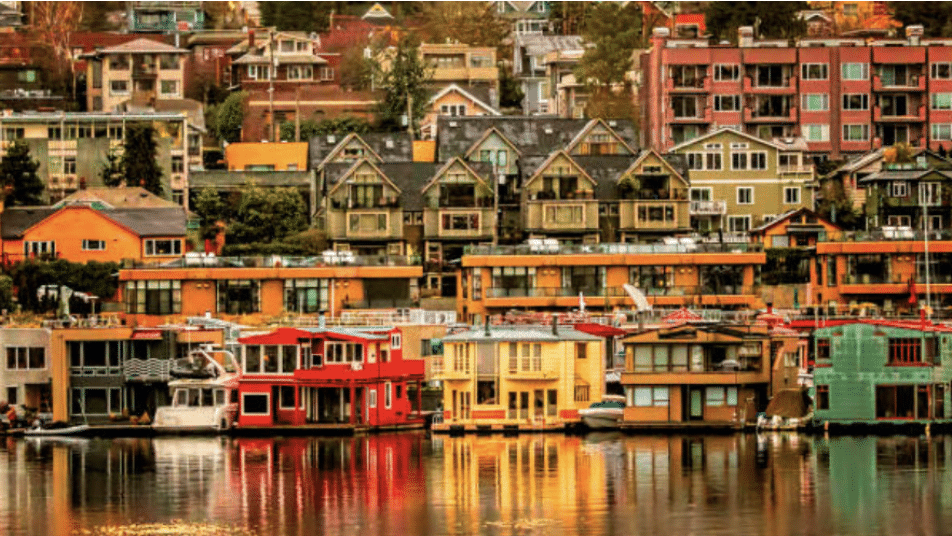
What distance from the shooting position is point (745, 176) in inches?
4843

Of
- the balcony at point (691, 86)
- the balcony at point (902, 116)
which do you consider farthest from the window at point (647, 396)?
the balcony at point (902, 116)

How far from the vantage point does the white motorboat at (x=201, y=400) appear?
94000 millimetres

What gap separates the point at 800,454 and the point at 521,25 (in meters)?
85.1

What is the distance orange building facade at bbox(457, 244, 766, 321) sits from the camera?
355ft

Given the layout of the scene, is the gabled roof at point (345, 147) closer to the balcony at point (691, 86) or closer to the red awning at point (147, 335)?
the balcony at point (691, 86)

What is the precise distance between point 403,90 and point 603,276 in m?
30.0

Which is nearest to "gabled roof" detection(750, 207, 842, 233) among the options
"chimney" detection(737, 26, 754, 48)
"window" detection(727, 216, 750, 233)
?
"window" detection(727, 216, 750, 233)

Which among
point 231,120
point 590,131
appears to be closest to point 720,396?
point 590,131

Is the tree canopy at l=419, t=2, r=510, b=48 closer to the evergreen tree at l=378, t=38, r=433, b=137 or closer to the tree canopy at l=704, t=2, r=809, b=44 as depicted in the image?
the tree canopy at l=704, t=2, r=809, b=44

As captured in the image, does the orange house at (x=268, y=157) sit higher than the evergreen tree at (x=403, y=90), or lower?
lower

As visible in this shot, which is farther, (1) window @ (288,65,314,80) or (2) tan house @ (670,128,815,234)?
(1) window @ (288,65,314,80)

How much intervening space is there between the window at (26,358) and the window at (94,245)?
661 inches

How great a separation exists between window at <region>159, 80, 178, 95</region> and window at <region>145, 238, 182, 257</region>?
29.8 meters

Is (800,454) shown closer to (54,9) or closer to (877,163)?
(877,163)
